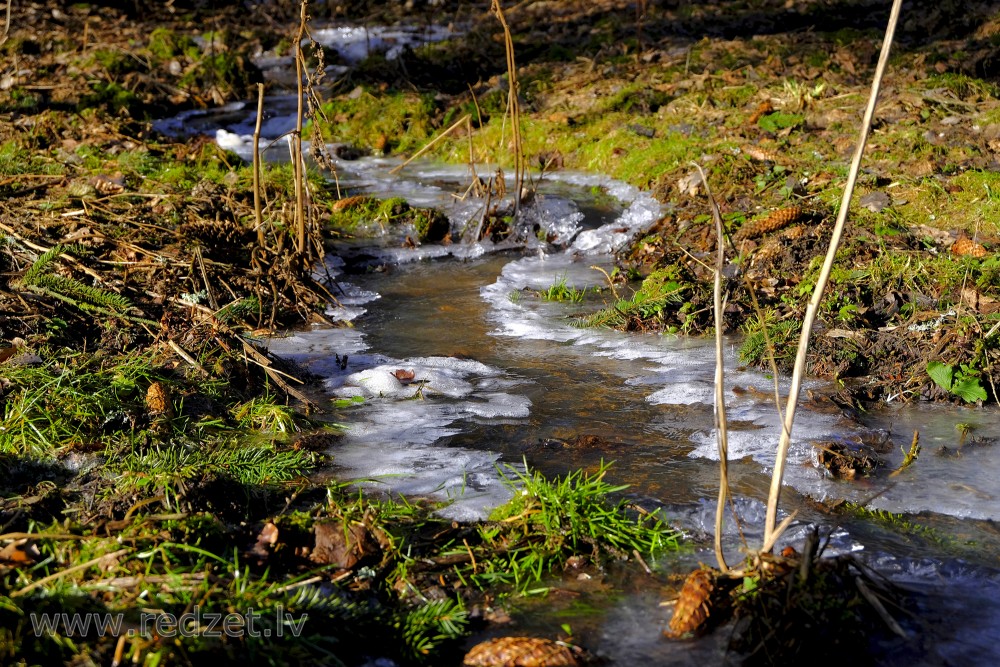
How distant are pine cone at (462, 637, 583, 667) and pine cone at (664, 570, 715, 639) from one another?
0.31m

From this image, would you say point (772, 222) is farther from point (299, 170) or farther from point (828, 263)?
point (828, 263)

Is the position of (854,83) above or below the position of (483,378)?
above

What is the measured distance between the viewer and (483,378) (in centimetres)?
465

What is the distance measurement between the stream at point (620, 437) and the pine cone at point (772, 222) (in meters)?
1.02

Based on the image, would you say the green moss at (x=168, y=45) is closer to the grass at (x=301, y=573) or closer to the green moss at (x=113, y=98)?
the green moss at (x=113, y=98)

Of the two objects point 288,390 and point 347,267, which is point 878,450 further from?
point 347,267

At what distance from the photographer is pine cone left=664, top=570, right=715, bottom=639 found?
261cm

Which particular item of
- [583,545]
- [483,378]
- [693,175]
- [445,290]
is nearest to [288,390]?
[483,378]

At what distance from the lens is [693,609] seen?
8.56ft

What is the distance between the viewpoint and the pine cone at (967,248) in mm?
5188

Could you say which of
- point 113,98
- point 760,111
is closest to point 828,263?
point 760,111

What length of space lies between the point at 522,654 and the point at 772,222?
424cm

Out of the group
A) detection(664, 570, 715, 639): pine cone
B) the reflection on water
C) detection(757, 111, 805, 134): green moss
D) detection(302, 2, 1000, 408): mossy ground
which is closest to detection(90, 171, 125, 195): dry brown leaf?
the reflection on water

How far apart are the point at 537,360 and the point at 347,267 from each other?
244 cm
